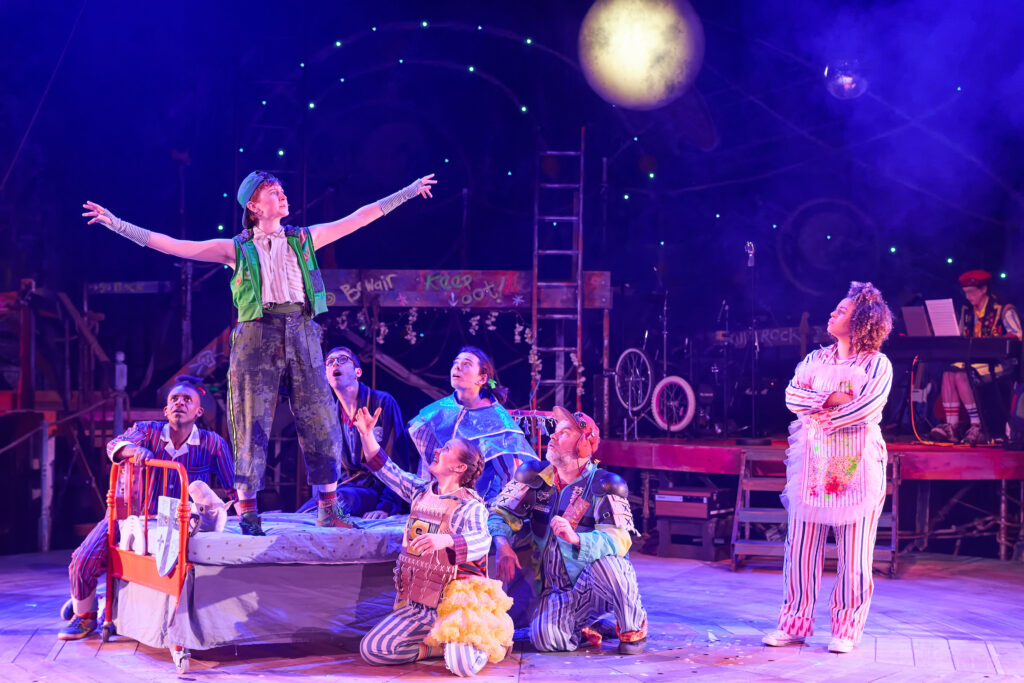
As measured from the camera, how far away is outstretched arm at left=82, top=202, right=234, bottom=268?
13.9 feet

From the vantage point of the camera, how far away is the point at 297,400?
4.58m

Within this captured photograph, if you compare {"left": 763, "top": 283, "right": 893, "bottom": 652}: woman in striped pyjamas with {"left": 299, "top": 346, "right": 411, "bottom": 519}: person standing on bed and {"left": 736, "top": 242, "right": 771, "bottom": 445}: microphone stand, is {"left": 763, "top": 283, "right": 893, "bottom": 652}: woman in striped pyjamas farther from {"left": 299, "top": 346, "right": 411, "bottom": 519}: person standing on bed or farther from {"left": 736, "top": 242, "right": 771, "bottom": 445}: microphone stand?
{"left": 736, "top": 242, "right": 771, "bottom": 445}: microphone stand

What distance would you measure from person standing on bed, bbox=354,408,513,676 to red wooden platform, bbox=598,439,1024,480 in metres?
3.48

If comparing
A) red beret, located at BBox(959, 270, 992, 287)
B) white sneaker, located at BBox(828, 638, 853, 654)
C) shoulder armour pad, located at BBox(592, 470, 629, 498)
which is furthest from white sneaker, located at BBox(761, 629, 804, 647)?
red beret, located at BBox(959, 270, 992, 287)

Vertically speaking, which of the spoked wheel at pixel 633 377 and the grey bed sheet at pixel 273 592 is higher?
the spoked wheel at pixel 633 377

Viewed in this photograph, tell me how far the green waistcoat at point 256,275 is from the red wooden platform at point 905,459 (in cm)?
395

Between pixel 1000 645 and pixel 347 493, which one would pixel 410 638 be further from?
pixel 1000 645

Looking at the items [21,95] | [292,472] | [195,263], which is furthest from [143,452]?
[21,95]

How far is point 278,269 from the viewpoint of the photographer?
4527mm

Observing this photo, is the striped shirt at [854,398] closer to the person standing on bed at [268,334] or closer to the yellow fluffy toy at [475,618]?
the yellow fluffy toy at [475,618]

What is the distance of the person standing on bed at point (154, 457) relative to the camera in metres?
4.93

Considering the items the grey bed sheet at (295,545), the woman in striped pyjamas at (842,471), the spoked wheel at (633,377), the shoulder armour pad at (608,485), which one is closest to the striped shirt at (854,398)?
the woman in striped pyjamas at (842,471)

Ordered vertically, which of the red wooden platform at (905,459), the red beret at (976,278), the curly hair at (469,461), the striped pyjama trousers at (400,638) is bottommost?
the striped pyjama trousers at (400,638)

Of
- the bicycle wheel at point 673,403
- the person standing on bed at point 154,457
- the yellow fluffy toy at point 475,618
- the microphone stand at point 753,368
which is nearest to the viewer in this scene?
the yellow fluffy toy at point 475,618
